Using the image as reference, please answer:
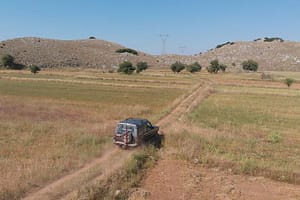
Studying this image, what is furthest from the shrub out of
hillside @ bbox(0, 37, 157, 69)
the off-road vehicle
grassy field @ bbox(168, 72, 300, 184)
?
hillside @ bbox(0, 37, 157, 69)

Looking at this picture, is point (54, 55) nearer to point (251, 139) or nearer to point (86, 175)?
point (251, 139)

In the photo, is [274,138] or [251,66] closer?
[274,138]

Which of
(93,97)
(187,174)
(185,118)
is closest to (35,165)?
(187,174)

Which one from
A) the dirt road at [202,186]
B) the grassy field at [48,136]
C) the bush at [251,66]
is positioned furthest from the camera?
the bush at [251,66]

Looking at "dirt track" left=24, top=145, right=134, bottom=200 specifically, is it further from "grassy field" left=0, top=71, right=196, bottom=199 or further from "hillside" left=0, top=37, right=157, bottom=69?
"hillside" left=0, top=37, right=157, bottom=69

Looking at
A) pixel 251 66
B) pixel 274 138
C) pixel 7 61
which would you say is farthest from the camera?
pixel 251 66

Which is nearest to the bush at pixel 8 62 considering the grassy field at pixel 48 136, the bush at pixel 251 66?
the bush at pixel 251 66

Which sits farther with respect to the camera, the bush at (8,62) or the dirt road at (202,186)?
the bush at (8,62)

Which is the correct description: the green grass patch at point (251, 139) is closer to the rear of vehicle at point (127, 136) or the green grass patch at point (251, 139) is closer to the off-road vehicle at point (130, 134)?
the off-road vehicle at point (130, 134)

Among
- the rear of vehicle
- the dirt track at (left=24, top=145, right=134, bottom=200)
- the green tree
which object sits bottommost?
the dirt track at (left=24, top=145, right=134, bottom=200)

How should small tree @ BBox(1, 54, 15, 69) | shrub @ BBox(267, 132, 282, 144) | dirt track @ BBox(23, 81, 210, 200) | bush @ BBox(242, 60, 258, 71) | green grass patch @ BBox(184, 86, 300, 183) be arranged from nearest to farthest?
dirt track @ BBox(23, 81, 210, 200) < green grass patch @ BBox(184, 86, 300, 183) < shrub @ BBox(267, 132, 282, 144) < small tree @ BBox(1, 54, 15, 69) < bush @ BBox(242, 60, 258, 71)

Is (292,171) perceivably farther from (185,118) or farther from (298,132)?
(185,118)

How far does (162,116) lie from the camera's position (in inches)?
1500

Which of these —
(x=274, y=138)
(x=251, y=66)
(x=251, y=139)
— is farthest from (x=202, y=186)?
(x=251, y=66)
